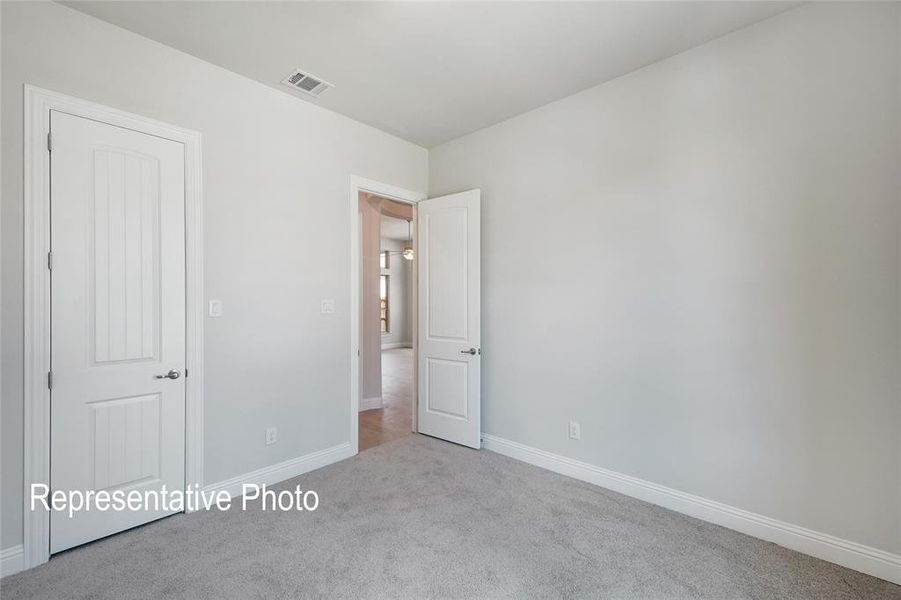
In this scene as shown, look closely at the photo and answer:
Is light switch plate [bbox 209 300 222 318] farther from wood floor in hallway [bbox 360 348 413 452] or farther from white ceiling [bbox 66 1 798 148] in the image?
wood floor in hallway [bbox 360 348 413 452]

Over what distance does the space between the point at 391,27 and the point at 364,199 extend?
264 centimetres

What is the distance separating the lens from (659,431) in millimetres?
2514

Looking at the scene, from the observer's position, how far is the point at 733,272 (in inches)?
87.6

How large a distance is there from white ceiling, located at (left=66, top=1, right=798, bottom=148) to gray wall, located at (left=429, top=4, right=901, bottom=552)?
0.27 meters

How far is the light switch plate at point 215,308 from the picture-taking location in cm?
249

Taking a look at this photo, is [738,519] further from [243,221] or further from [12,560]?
[12,560]

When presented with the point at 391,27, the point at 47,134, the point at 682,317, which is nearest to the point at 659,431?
the point at 682,317

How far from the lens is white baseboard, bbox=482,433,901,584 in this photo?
186 centimetres

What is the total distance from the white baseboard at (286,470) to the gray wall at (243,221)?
56mm

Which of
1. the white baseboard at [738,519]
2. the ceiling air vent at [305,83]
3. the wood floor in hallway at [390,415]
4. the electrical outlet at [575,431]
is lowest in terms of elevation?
the wood floor in hallway at [390,415]

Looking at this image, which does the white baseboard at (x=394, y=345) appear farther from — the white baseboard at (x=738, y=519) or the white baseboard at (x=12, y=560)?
the white baseboard at (x=12, y=560)

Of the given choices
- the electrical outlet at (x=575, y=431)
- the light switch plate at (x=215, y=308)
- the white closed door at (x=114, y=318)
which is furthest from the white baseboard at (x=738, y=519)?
the white closed door at (x=114, y=318)

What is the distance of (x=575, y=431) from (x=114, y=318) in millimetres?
2996

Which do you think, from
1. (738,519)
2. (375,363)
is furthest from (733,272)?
(375,363)
